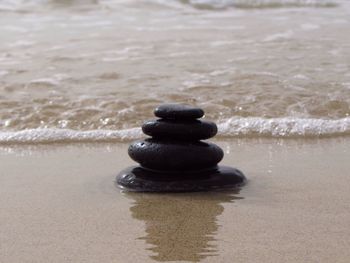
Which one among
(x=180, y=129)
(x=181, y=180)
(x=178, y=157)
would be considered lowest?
(x=181, y=180)

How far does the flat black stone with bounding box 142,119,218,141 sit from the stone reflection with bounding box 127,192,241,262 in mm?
265

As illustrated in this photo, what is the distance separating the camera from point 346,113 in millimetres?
4812

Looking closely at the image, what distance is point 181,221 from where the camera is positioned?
293 cm

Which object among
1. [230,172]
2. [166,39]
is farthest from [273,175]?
[166,39]

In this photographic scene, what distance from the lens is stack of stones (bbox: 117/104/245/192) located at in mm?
3348

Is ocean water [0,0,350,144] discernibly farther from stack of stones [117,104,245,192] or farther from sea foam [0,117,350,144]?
stack of stones [117,104,245,192]

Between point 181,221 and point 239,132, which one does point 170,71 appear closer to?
point 239,132

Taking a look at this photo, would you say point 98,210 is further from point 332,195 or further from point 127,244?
point 332,195

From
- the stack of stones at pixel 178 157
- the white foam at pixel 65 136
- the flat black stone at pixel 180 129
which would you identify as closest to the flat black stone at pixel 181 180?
the stack of stones at pixel 178 157

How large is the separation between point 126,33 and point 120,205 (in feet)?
16.7

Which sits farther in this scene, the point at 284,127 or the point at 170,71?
the point at 170,71

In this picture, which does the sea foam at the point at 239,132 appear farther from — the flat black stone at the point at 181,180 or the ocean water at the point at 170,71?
the flat black stone at the point at 181,180

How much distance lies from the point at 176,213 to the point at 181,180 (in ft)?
1.14

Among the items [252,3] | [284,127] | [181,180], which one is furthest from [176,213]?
[252,3]
